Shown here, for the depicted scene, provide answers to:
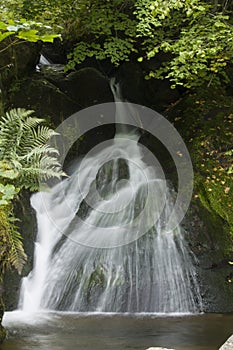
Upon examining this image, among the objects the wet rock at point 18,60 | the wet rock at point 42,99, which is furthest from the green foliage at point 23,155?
the wet rock at point 18,60

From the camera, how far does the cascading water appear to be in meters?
6.36

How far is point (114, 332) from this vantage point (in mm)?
5227

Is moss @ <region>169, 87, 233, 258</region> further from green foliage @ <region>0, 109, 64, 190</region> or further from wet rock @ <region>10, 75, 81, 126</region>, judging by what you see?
green foliage @ <region>0, 109, 64, 190</region>

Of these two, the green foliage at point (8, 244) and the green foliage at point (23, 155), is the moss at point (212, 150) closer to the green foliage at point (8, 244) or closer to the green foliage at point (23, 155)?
the green foliage at point (23, 155)

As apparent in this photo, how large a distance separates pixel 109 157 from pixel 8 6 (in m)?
3.46

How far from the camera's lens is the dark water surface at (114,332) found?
15.7ft

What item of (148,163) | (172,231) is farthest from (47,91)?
(172,231)

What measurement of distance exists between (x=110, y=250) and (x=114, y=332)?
1.86 meters

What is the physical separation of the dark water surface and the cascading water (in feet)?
1.24

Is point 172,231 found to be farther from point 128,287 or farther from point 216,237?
point 128,287

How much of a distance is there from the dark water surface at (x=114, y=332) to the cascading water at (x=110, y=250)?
0.38m

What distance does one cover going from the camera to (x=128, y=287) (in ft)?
21.3

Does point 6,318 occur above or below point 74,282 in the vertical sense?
below

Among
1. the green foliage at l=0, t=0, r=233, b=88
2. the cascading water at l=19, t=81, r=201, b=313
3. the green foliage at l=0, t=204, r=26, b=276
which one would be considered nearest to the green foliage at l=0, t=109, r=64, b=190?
the green foliage at l=0, t=204, r=26, b=276
